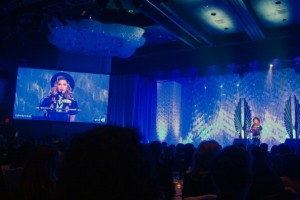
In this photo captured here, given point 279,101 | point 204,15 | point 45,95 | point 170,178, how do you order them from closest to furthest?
point 170,178
point 204,15
point 45,95
point 279,101

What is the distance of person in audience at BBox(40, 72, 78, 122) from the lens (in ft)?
34.1

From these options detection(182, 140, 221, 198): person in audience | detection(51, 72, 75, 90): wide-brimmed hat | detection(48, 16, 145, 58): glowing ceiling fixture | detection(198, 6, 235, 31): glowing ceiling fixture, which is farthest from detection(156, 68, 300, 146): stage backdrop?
detection(182, 140, 221, 198): person in audience

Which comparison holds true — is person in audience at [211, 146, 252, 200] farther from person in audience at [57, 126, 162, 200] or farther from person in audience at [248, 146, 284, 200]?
person in audience at [57, 126, 162, 200]

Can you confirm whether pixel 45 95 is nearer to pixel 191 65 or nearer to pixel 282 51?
pixel 191 65

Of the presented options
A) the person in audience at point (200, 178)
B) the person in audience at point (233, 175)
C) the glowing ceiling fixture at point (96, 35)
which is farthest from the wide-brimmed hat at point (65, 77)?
the person in audience at point (233, 175)

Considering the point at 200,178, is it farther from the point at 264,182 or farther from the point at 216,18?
the point at 216,18

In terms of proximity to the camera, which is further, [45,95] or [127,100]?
[127,100]

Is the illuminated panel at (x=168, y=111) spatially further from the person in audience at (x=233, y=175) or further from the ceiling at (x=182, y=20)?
the person in audience at (x=233, y=175)

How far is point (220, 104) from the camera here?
40.0 ft

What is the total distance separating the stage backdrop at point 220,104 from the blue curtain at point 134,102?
353mm

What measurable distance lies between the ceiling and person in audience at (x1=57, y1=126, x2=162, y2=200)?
6.40 meters

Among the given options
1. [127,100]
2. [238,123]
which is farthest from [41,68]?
[238,123]

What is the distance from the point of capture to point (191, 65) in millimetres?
11133

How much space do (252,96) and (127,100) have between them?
471 cm
